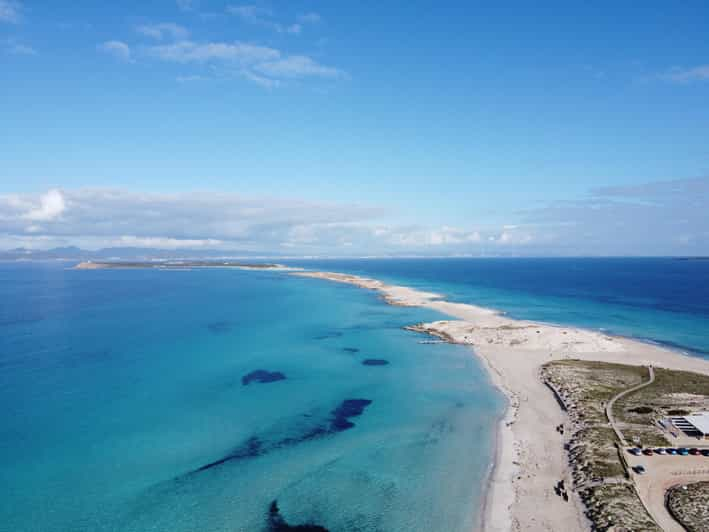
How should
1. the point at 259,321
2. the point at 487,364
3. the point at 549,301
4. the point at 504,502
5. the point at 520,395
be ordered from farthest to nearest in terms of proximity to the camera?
the point at 549,301 → the point at 259,321 → the point at 487,364 → the point at 520,395 → the point at 504,502

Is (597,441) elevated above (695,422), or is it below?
below

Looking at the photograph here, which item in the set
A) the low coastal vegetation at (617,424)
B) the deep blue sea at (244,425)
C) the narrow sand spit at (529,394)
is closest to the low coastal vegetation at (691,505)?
the low coastal vegetation at (617,424)

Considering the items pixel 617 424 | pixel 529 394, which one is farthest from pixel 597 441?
pixel 529 394

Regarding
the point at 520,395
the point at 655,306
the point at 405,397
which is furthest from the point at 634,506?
the point at 655,306

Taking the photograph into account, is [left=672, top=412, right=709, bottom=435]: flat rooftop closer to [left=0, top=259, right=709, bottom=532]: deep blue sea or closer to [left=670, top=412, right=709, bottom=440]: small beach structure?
[left=670, top=412, right=709, bottom=440]: small beach structure

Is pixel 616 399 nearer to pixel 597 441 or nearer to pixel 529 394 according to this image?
pixel 529 394

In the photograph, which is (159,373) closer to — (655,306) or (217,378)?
(217,378)
